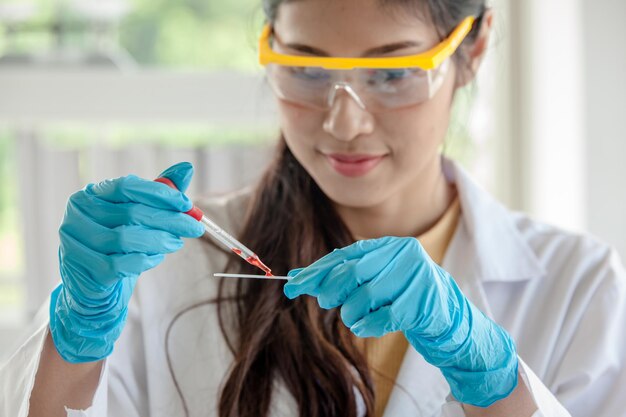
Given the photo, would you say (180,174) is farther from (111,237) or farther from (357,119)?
(357,119)

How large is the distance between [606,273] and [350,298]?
2.27 feet

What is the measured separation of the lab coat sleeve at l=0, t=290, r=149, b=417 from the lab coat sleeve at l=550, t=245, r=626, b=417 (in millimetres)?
775

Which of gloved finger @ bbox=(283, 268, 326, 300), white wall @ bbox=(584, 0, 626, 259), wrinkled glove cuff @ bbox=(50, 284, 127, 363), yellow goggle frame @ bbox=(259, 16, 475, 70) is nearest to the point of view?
gloved finger @ bbox=(283, 268, 326, 300)

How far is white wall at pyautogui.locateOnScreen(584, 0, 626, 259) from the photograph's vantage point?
95.4 inches

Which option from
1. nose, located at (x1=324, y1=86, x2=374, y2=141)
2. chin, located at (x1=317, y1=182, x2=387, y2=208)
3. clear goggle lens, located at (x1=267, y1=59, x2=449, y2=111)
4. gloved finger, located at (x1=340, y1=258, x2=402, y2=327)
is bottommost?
gloved finger, located at (x1=340, y1=258, x2=402, y2=327)

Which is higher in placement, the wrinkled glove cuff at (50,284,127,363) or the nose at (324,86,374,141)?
the nose at (324,86,374,141)

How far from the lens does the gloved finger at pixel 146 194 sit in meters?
1.26

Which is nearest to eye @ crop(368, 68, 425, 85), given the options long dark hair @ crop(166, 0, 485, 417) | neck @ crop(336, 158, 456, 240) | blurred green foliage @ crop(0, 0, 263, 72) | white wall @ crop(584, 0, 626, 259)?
long dark hair @ crop(166, 0, 485, 417)

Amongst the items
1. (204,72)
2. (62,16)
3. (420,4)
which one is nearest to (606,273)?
(420,4)

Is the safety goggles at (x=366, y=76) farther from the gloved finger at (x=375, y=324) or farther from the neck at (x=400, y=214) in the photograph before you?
the gloved finger at (x=375, y=324)

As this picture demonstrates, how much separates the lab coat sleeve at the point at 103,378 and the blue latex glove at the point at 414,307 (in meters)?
0.42

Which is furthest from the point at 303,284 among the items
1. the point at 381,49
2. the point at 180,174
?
the point at 381,49

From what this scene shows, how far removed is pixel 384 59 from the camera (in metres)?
1.45

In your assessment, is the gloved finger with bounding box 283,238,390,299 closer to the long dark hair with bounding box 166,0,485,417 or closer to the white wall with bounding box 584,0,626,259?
the long dark hair with bounding box 166,0,485,417
